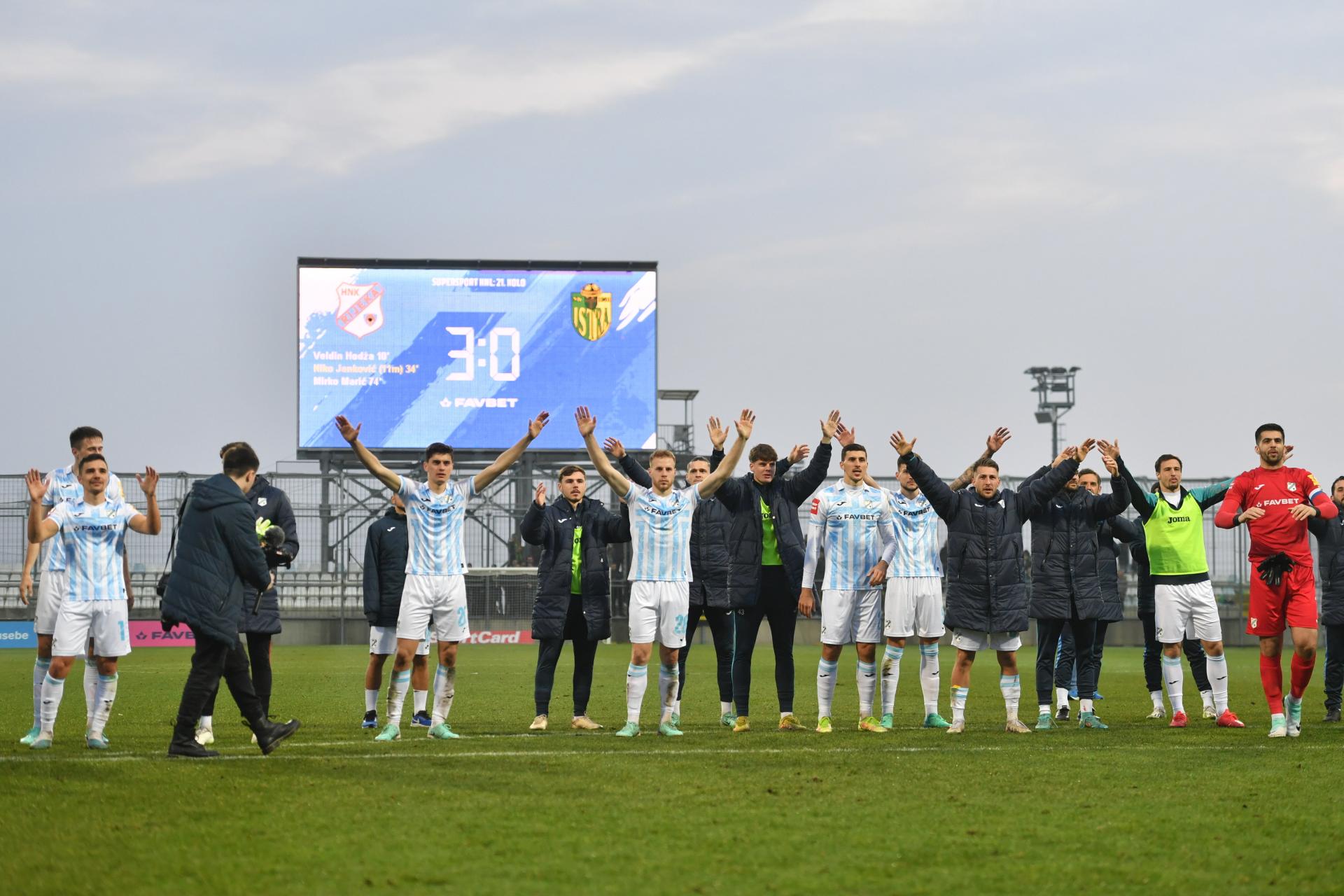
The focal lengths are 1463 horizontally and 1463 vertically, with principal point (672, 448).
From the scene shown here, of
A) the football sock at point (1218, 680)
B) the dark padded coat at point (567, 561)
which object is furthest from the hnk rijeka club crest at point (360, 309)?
the football sock at point (1218, 680)

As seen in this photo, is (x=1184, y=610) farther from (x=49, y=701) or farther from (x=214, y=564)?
(x=49, y=701)

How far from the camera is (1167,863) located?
572 centimetres

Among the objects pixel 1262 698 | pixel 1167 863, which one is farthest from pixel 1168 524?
pixel 1167 863

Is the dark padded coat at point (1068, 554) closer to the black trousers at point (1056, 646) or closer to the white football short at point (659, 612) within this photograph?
the black trousers at point (1056, 646)

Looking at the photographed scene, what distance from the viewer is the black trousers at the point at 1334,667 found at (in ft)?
42.2

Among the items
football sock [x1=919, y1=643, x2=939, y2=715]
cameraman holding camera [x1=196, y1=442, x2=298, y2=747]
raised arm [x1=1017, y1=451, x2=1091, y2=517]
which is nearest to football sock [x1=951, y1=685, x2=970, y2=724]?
football sock [x1=919, y1=643, x2=939, y2=715]

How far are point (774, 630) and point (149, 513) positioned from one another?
4.76 metres

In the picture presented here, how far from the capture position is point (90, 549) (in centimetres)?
987

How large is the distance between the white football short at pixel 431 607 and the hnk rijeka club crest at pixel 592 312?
82.1 feet

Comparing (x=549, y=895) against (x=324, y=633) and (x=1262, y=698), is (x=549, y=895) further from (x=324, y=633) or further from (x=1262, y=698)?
(x=324, y=633)

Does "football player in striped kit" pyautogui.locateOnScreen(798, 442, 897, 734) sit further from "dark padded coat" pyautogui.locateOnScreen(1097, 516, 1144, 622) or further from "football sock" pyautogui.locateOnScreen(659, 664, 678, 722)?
"dark padded coat" pyautogui.locateOnScreen(1097, 516, 1144, 622)

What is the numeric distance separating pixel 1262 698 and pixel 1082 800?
895cm

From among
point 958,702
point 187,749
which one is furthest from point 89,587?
point 958,702

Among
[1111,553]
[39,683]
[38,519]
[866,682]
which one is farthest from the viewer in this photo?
[1111,553]
